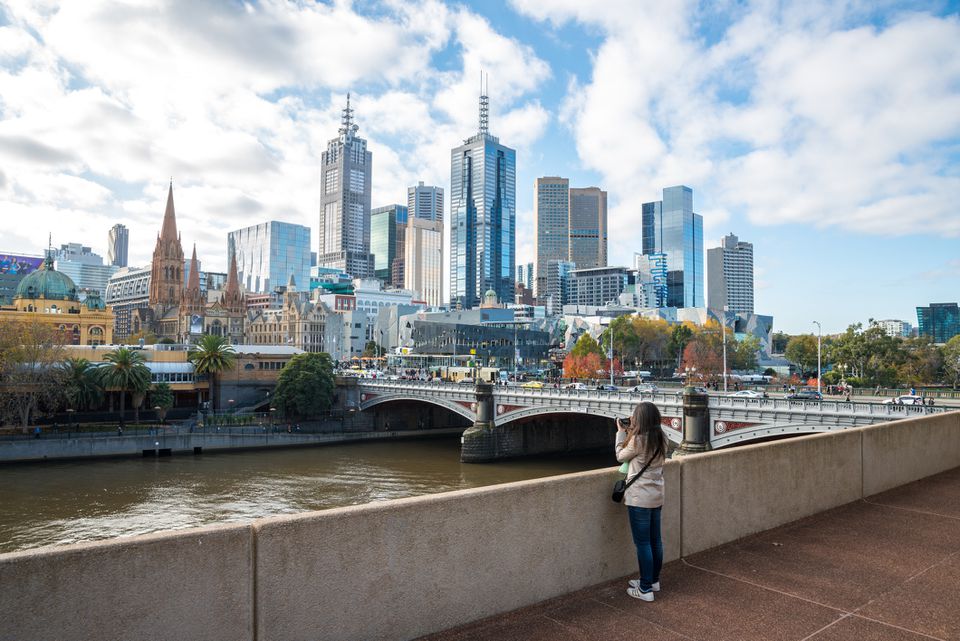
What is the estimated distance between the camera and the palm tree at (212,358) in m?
71.1

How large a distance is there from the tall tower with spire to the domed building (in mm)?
70860

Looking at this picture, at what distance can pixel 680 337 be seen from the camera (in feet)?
376

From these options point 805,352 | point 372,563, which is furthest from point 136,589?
point 805,352

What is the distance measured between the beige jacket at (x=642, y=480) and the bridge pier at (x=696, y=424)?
3568 cm

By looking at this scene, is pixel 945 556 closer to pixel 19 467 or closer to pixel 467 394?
pixel 467 394

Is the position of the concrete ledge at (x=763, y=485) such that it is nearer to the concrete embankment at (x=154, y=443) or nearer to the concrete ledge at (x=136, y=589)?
the concrete ledge at (x=136, y=589)

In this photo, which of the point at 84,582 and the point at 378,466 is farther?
the point at 378,466

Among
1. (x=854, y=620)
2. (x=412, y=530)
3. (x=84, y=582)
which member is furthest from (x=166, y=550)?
(x=854, y=620)

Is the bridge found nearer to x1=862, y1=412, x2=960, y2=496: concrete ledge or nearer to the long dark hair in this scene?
x1=862, y1=412, x2=960, y2=496: concrete ledge

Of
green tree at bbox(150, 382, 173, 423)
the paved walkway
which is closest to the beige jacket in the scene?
the paved walkway

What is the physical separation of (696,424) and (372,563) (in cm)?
3785

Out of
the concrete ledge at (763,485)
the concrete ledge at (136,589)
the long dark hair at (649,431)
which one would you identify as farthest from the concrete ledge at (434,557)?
the concrete ledge at (763,485)

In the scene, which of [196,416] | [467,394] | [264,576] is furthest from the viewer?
[196,416]

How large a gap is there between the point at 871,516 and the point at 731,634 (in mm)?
4695
